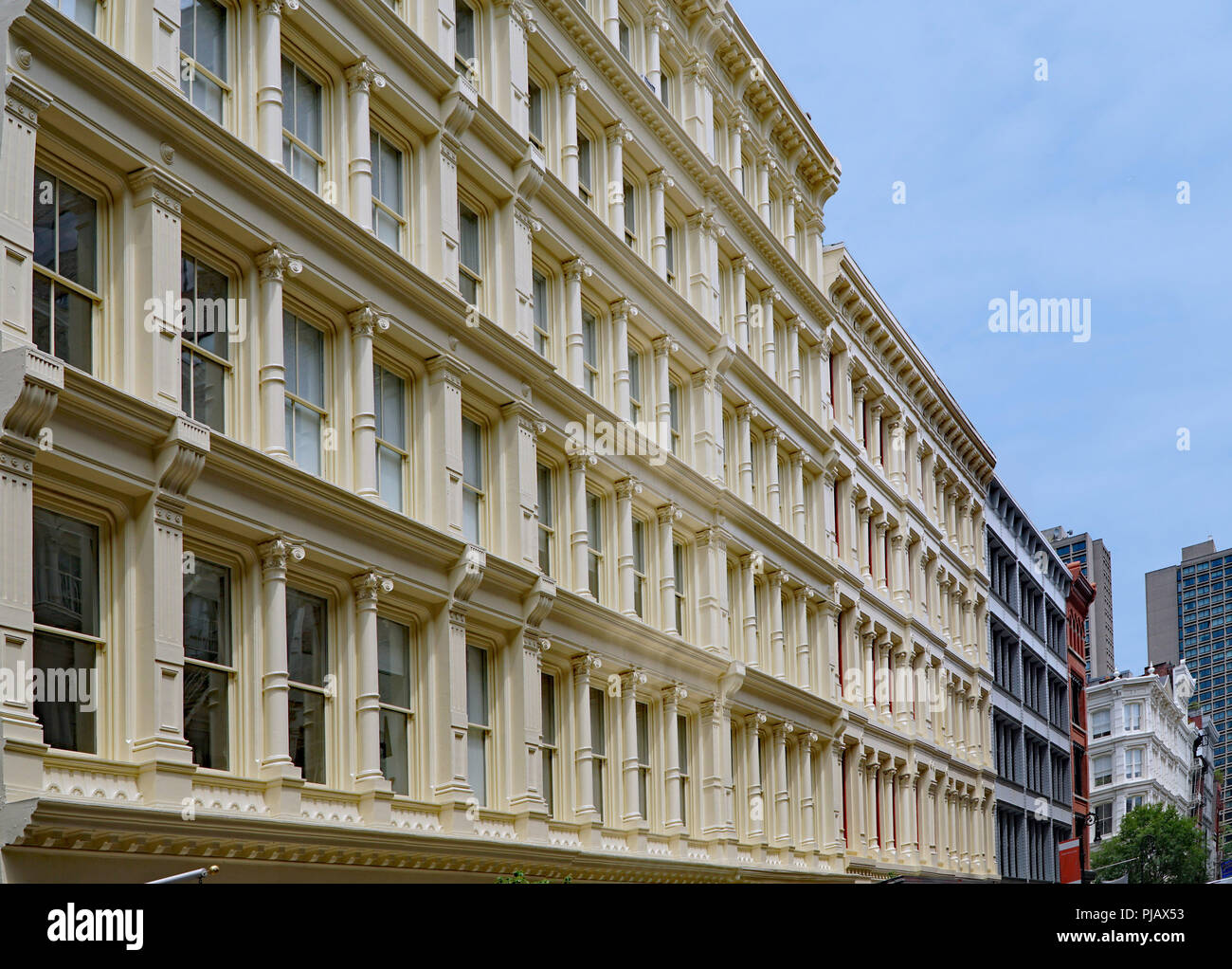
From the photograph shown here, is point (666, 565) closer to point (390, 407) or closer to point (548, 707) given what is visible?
point (548, 707)

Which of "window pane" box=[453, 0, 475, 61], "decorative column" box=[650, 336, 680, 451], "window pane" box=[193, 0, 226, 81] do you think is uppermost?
"window pane" box=[453, 0, 475, 61]

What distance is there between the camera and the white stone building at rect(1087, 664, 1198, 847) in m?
141

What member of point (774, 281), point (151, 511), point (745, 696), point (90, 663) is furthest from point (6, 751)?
point (774, 281)

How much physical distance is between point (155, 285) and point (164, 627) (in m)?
4.10

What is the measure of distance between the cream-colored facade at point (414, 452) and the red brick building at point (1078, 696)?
43.6 metres

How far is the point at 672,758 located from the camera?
34.5 m

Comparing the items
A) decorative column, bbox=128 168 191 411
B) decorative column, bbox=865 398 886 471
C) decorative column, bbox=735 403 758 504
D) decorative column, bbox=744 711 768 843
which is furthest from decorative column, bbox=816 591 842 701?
decorative column, bbox=128 168 191 411

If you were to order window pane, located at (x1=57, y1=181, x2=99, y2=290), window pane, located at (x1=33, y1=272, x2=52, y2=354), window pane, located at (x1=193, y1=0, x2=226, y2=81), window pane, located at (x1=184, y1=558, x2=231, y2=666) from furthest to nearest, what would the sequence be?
window pane, located at (x1=193, y1=0, x2=226, y2=81)
window pane, located at (x1=184, y1=558, x2=231, y2=666)
window pane, located at (x1=57, y1=181, x2=99, y2=290)
window pane, located at (x1=33, y1=272, x2=52, y2=354)

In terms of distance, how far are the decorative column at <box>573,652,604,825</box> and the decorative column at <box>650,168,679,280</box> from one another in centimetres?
995

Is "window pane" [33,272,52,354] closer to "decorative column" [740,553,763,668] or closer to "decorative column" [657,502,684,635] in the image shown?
"decorative column" [657,502,684,635]

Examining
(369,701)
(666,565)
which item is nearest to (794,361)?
(666,565)

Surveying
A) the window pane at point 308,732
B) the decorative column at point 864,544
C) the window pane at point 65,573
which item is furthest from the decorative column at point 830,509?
the window pane at point 65,573

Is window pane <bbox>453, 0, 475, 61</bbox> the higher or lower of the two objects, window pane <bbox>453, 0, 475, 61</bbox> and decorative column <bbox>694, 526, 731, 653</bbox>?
the higher
